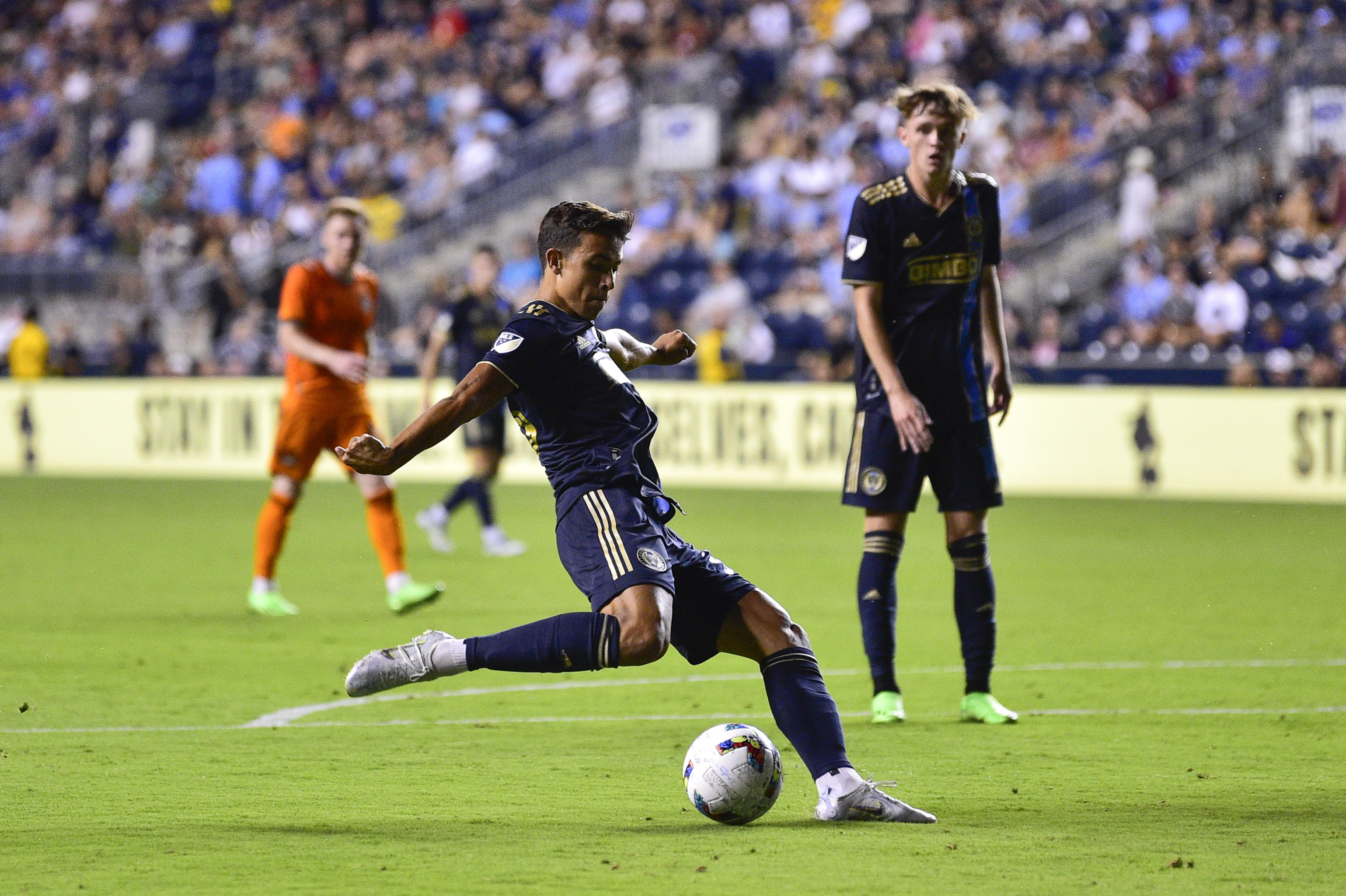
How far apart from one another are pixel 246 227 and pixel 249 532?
1342 cm

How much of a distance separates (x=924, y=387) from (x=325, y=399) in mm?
4318

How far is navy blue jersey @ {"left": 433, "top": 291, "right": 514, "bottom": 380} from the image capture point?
44.8ft

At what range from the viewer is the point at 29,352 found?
78.4 feet

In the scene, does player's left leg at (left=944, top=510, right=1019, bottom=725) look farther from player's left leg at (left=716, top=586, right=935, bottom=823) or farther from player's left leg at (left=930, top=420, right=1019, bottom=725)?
player's left leg at (left=716, top=586, right=935, bottom=823)

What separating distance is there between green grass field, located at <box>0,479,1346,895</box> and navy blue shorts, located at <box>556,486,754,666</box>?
0.57 metres

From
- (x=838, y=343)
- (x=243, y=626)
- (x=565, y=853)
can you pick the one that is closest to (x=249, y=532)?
(x=243, y=626)

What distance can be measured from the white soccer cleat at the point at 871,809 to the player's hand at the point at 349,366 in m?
5.02

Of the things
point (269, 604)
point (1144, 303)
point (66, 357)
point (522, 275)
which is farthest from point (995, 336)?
point (66, 357)

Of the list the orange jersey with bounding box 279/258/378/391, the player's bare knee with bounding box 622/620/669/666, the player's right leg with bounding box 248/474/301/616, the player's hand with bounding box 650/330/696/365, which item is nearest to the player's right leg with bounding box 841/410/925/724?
the player's hand with bounding box 650/330/696/365

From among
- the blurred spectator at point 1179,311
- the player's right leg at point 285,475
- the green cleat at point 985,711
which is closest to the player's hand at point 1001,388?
the green cleat at point 985,711

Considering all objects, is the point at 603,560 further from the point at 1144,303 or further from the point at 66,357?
the point at 66,357

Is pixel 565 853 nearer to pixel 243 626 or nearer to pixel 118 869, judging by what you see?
pixel 118 869

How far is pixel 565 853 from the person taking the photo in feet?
15.7

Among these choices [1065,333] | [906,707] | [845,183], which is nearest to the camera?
[906,707]
